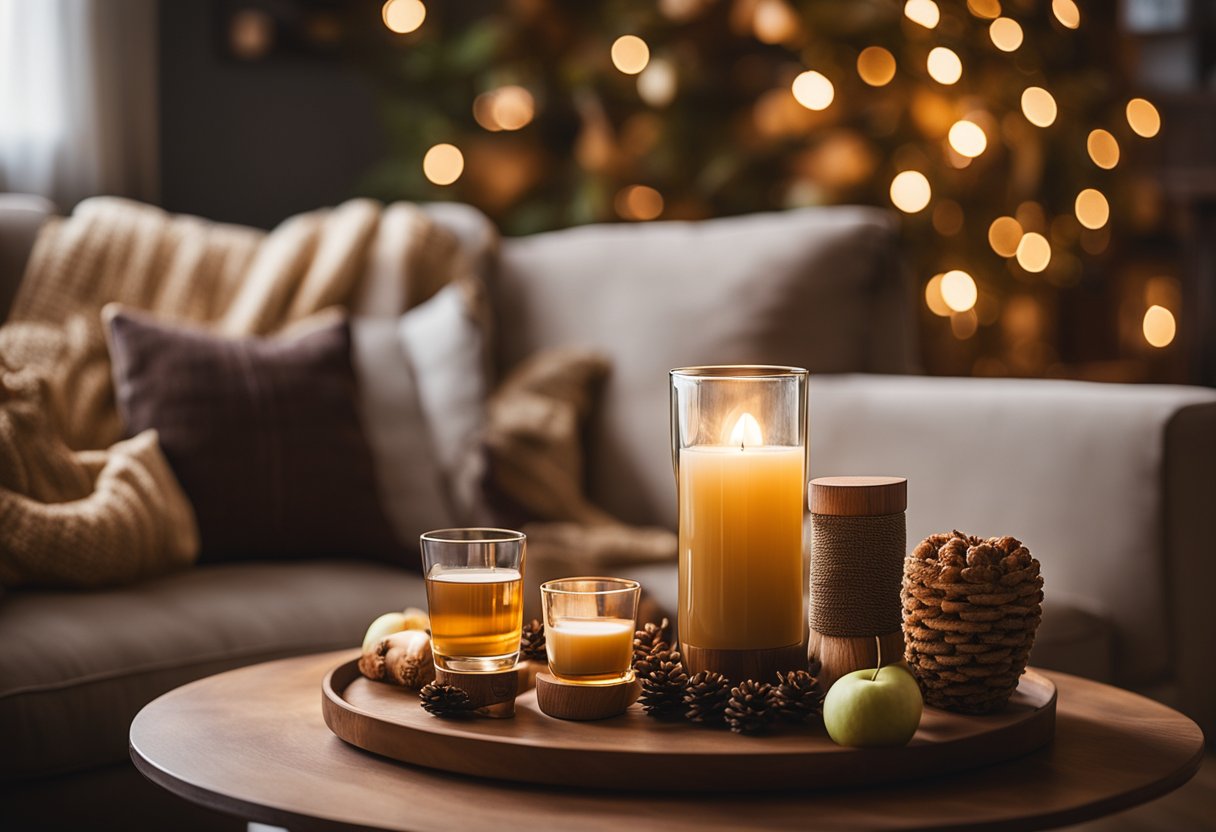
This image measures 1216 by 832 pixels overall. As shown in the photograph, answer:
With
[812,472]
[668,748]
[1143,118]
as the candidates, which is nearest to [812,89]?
[1143,118]

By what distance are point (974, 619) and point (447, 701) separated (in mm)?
399

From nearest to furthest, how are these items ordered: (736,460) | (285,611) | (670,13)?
(736,460) < (285,611) < (670,13)

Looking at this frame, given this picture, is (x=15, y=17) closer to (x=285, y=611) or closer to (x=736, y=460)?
(x=285, y=611)

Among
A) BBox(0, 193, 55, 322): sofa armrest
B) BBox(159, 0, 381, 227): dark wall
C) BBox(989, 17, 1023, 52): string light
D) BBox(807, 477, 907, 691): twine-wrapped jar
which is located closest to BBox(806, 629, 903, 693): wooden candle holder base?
BBox(807, 477, 907, 691): twine-wrapped jar

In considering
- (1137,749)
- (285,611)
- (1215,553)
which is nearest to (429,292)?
(285,611)

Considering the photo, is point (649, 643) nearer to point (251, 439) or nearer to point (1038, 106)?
point (251, 439)

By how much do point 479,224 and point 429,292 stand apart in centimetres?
20

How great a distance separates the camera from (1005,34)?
3.32 m

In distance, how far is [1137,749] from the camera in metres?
0.96

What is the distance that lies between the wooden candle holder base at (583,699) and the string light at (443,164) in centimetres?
245

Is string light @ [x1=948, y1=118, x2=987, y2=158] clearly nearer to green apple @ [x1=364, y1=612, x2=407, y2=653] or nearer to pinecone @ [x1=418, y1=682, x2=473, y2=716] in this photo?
green apple @ [x1=364, y1=612, x2=407, y2=653]

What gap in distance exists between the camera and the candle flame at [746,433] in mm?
1033

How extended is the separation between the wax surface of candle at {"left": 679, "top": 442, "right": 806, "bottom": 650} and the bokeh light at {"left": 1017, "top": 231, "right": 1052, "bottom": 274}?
104 inches

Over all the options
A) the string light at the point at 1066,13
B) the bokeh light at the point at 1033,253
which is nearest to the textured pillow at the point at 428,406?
the bokeh light at the point at 1033,253
